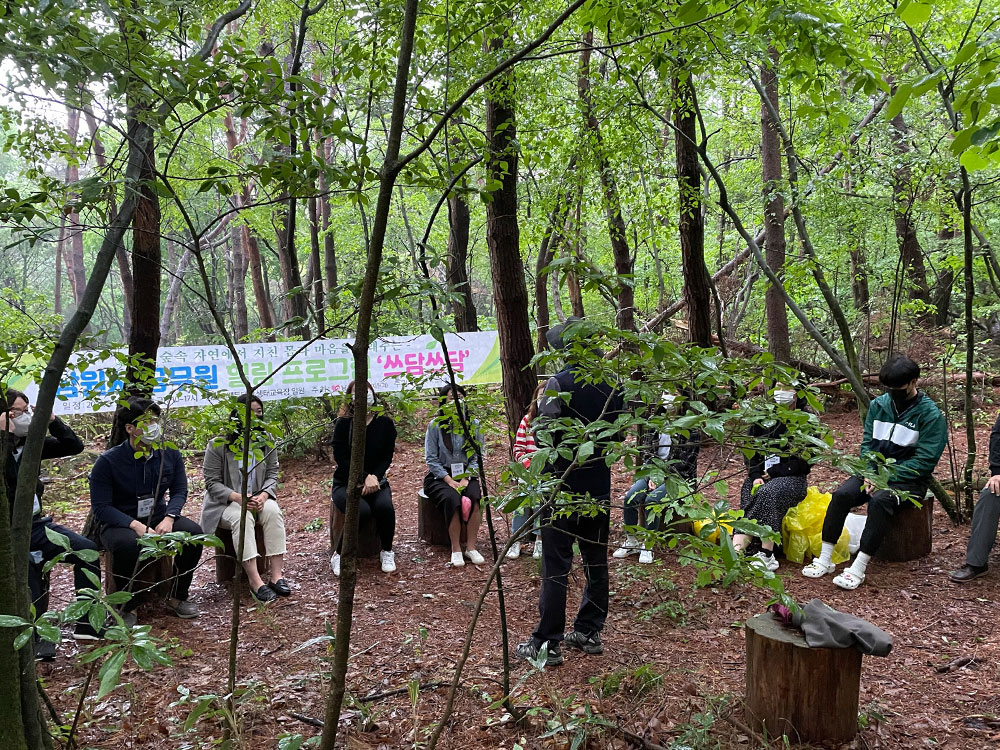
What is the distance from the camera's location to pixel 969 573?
4.36 m

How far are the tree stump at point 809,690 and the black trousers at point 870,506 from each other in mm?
2005

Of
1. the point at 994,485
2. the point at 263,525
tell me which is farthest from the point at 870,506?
the point at 263,525

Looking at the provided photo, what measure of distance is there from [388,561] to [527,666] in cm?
191

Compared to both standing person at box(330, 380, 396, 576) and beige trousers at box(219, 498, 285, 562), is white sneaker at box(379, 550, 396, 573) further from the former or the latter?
beige trousers at box(219, 498, 285, 562)

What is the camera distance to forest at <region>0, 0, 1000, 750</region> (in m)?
2.02

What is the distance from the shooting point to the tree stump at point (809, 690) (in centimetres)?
275

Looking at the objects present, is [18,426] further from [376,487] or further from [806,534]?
[806,534]

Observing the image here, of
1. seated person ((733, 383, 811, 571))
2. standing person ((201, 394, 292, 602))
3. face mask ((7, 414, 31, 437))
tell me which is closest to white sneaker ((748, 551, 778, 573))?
seated person ((733, 383, 811, 571))

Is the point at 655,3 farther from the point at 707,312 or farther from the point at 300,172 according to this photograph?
the point at 707,312

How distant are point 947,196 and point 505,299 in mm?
4032

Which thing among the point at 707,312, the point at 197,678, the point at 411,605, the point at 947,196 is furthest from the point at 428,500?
the point at 947,196

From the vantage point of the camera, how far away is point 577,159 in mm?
5965

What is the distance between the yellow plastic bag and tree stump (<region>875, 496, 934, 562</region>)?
0.24 m

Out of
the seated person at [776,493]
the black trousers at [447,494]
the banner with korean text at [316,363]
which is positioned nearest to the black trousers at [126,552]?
the black trousers at [447,494]
